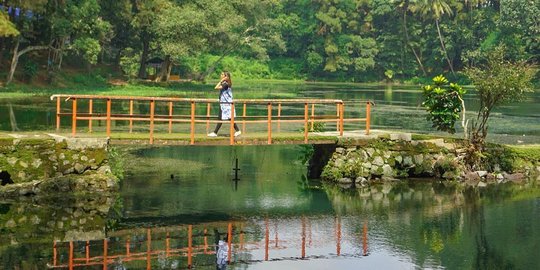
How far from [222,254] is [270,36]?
327 feet

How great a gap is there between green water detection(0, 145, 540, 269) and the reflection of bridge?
26 mm

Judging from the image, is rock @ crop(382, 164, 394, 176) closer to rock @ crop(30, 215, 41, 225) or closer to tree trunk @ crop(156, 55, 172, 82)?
Answer: rock @ crop(30, 215, 41, 225)

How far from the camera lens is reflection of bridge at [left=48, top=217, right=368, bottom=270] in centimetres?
1733

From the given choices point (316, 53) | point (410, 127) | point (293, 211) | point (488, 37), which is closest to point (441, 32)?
point (488, 37)

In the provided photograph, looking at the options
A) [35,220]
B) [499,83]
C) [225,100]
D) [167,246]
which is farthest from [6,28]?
[167,246]

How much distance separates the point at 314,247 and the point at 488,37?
10401 centimetres

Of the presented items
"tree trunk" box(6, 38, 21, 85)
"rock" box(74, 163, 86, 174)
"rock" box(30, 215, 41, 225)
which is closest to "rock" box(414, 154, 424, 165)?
"rock" box(74, 163, 86, 174)

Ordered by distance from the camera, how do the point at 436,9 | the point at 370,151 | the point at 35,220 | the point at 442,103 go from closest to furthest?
the point at 35,220 < the point at 370,151 < the point at 442,103 < the point at 436,9

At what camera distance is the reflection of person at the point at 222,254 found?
1716 centimetres

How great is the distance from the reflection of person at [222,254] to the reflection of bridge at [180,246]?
4.1 inches

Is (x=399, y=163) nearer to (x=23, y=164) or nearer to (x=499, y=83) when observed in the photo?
(x=499, y=83)

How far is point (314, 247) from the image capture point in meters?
19.1

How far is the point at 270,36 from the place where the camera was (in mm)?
116562

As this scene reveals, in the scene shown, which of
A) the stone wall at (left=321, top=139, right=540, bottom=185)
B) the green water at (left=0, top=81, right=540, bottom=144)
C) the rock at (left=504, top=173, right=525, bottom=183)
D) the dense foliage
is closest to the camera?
the stone wall at (left=321, top=139, right=540, bottom=185)
